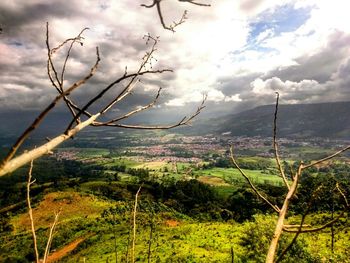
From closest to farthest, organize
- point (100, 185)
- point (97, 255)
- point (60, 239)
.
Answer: point (97, 255) < point (60, 239) < point (100, 185)

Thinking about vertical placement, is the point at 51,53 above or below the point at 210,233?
above

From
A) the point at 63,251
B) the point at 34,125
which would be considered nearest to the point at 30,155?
the point at 34,125

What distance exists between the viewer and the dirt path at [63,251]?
166 ft

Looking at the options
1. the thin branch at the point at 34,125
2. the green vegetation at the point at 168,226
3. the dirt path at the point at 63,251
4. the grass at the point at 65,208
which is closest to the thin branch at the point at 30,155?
the thin branch at the point at 34,125

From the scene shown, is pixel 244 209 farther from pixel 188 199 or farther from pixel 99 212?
pixel 99 212

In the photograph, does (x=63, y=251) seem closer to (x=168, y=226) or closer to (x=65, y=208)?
(x=168, y=226)

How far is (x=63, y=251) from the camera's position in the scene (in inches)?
2085

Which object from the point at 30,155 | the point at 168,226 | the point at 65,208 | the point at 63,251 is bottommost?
the point at 63,251

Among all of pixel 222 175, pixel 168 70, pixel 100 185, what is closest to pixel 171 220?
pixel 100 185

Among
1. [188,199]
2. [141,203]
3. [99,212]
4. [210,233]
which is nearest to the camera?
[210,233]

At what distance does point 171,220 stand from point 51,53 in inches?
2649

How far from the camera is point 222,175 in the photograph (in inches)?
6900

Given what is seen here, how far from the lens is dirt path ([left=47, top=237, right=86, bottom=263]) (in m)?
50.7

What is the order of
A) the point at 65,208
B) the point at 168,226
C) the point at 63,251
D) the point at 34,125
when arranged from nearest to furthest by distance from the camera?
the point at 34,125 < the point at 63,251 < the point at 168,226 < the point at 65,208
